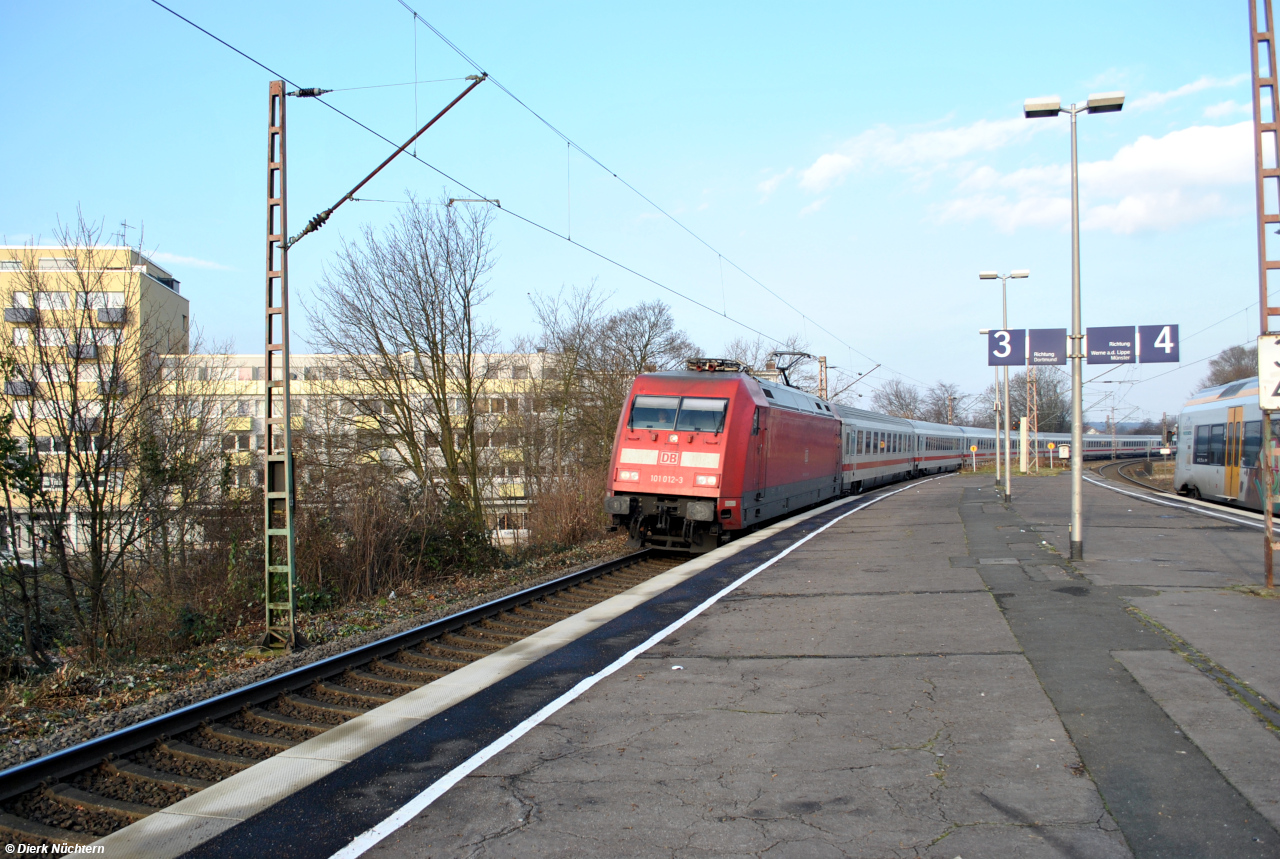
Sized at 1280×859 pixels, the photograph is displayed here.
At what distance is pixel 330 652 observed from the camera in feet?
28.3

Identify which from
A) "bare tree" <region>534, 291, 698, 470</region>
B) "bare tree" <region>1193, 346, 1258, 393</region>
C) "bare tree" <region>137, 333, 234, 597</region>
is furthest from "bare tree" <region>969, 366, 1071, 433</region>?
"bare tree" <region>137, 333, 234, 597</region>

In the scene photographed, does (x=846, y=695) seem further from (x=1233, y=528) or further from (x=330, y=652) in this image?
(x=1233, y=528)

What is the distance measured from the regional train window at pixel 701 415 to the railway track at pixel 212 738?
276 inches

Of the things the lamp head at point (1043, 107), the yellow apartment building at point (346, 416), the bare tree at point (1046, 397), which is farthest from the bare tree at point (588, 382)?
the bare tree at point (1046, 397)

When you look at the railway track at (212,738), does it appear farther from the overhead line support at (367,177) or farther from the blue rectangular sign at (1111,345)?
the blue rectangular sign at (1111,345)

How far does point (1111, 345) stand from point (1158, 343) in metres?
1.00

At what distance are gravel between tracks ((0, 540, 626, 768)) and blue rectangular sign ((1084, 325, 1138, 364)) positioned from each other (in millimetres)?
9756

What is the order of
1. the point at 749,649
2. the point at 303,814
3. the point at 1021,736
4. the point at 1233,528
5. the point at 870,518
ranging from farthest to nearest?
the point at 870,518 < the point at 1233,528 < the point at 749,649 < the point at 1021,736 < the point at 303,814

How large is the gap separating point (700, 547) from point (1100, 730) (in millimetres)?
11506

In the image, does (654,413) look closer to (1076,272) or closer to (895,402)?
(1076,272)

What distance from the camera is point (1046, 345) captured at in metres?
16.8

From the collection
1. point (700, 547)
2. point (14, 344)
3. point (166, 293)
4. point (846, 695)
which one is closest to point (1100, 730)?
point (846, 695)

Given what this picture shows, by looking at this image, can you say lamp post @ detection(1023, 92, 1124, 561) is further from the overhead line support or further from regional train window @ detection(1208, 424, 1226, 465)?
regional train window @ detection(1208, 424, 1226, 465)

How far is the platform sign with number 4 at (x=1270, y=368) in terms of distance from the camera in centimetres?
919
